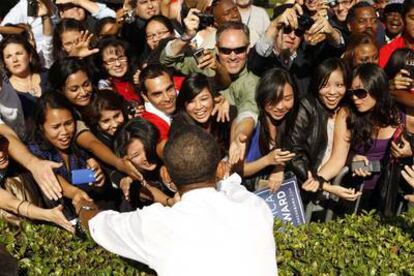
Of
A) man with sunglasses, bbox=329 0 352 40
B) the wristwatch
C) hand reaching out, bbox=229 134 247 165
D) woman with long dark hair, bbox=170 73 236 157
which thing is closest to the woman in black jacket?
hand reaching out, bbox=229 134 247 165

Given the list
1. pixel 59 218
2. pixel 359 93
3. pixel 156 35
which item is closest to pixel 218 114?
pixel 359 93

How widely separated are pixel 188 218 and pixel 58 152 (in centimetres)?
265

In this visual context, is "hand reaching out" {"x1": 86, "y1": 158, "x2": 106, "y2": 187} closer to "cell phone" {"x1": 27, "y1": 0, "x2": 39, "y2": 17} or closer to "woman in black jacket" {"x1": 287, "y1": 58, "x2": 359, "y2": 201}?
"woman in black jacket" {"x1": 287, "y1": 58, "x2": 359, "y2": 201}

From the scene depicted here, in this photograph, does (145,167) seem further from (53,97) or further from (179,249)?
(179,249)

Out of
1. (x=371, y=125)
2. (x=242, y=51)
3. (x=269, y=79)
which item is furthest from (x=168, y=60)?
(x=371, y=125)

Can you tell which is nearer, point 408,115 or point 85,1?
point 408,115

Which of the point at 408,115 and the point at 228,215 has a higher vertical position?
the point at 228,215

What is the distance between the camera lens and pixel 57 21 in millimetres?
8062

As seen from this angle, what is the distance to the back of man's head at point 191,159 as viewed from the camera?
139 inches

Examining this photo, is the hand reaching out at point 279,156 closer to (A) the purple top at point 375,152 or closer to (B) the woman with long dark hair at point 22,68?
(A) the purple top at point 375,152

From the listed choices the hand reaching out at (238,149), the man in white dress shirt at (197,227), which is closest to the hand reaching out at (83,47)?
the hand reaching out at (238,149)

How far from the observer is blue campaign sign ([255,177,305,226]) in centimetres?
587

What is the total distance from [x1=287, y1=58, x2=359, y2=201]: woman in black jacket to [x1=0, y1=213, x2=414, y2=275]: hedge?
3.97 ft

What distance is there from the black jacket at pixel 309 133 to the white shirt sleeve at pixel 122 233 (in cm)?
263
